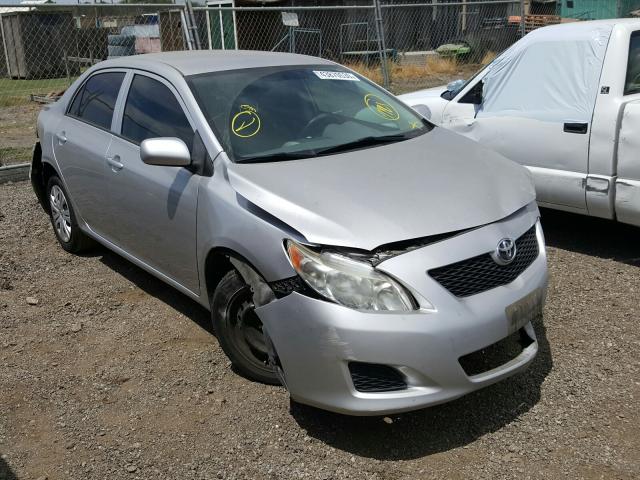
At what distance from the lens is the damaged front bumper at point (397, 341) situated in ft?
9.53

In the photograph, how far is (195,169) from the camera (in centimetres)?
384

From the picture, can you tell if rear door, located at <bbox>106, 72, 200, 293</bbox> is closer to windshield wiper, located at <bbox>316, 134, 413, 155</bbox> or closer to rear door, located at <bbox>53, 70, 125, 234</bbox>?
rear door, located at <bbox>53, 70, 125, 234</bbox>

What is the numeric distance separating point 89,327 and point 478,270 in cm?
273

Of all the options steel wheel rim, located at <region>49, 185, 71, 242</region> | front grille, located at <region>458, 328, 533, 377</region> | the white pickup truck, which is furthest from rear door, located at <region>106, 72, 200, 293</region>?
the white pickup truck

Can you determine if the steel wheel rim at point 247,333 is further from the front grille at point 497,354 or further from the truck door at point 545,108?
the truck door at point 545,108

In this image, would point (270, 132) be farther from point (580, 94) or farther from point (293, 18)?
point (293, 18)

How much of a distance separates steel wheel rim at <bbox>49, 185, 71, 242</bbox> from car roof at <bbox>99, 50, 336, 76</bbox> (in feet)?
4.25

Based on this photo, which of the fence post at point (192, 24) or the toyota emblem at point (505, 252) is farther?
the fence post at point (192, 24)

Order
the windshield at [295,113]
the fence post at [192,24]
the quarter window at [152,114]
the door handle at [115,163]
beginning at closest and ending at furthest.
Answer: the windshield at [295,113]
the quarter window at [152,114]
the door handle at [115,163]
the fence post at [192,24]

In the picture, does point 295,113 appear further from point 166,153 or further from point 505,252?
point 505,252

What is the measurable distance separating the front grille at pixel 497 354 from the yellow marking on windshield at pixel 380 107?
5.68 ft

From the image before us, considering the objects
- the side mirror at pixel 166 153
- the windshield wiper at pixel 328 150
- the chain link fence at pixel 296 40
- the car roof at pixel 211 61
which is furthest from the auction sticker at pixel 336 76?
the chain link fence at pixel 296 40

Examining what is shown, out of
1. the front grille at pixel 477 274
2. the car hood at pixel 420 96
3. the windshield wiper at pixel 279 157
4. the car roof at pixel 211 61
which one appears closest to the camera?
the front grille at pixel 477 274

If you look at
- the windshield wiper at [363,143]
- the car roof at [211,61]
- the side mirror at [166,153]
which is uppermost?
the car roof at [211,61]
